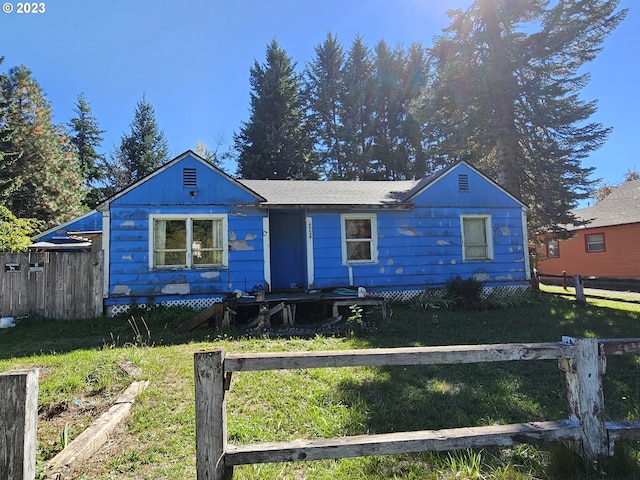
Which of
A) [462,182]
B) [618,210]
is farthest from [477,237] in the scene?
[618,210]

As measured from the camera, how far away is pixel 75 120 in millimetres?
33188

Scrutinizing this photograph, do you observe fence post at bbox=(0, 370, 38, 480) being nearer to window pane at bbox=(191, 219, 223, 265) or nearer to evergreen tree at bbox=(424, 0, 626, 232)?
window pane at bbox=(191, 219, 223, 265)

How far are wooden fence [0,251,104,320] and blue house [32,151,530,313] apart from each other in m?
0.50

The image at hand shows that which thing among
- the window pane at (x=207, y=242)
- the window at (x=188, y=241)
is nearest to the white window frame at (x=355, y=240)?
the window at (x=188, y=241)

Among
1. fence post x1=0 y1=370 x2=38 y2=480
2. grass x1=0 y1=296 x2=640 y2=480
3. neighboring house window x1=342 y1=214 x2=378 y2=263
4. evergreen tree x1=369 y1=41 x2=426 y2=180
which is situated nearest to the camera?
fence post x1=0 y1=370 x2=38 y2=480

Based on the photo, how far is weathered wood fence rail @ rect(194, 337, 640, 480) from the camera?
2213mm

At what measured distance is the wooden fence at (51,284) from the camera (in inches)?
370

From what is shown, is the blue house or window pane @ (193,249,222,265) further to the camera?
window pane @ (193,249,222,265)

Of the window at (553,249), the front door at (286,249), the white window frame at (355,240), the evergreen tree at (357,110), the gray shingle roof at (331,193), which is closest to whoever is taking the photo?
the gray shingle roof at (331,193)

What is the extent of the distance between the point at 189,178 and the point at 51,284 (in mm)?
4481

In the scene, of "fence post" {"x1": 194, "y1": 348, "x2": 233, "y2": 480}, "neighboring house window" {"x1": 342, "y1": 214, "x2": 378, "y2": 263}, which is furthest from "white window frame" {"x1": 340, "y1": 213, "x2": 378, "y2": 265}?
"fence post" {"x1": 194, "y1": 348, "x2": 233, "y2": 480}

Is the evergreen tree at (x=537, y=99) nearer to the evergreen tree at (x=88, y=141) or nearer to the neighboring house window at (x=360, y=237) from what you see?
the neighboring house window at (x=360, y=237)

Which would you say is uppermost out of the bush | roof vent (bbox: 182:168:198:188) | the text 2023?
the text 2023

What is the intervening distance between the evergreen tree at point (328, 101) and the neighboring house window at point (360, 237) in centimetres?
1894
